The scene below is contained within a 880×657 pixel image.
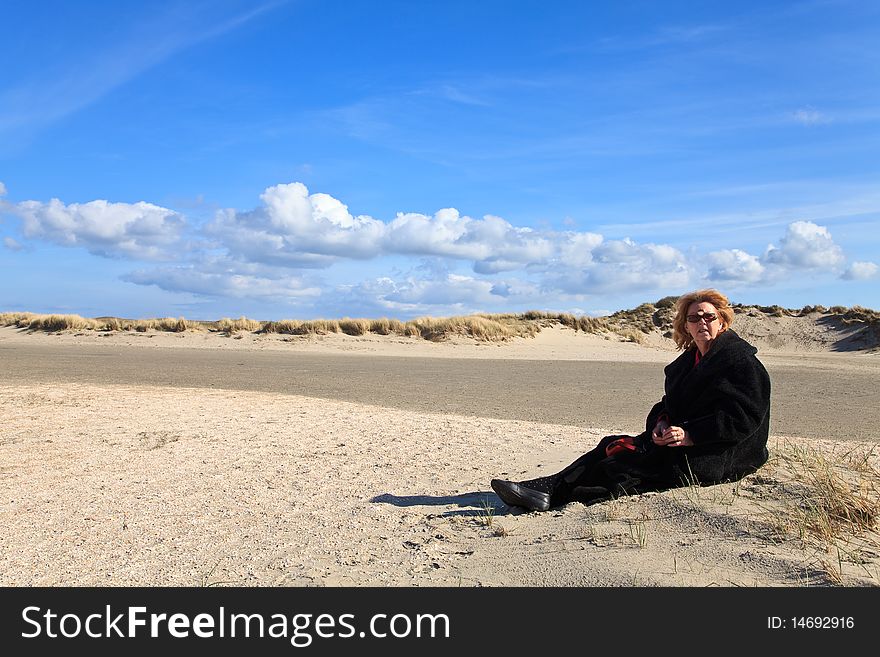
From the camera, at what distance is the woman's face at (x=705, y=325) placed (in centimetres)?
518

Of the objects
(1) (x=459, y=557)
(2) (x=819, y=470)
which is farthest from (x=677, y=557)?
(2) (x=819, y=470)

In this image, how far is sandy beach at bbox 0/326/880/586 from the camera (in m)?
4.32

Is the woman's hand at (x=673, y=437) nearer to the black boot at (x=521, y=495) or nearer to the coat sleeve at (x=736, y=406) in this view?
the coat sleeve at (x=736, y=406)

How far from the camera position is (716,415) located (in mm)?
4887

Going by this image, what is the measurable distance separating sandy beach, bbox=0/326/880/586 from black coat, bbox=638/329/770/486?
6.1 inches

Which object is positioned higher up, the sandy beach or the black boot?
the black boot

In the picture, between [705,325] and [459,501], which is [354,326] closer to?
[459,501]

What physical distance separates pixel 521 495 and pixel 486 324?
2990 cm

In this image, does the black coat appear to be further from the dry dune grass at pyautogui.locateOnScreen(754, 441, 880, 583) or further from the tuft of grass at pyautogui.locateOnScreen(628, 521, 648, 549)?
the tuft of grass at pyautogui.locateOnScreen(628, 521, 648, 549)

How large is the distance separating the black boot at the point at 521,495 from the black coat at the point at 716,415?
759 millimetres

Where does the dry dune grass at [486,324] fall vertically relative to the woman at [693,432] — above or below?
above

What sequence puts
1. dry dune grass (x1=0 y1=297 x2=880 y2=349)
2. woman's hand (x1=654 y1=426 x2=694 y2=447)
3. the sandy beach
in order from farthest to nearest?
dry dune grass (x1=0 y1=297 x2=880 y2=349) < woman's hand (x1=654 y1=426 x2=694 y2=447) < the sandy beach

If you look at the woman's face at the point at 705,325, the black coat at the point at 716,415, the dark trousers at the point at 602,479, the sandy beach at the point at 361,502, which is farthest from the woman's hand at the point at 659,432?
the woman's face at the point at 705,325

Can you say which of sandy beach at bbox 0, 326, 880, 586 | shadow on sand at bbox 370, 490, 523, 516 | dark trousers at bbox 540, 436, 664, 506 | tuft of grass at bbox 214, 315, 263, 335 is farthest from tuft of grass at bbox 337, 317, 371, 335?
dark trousers at bbox 540, 436, 664, 506
